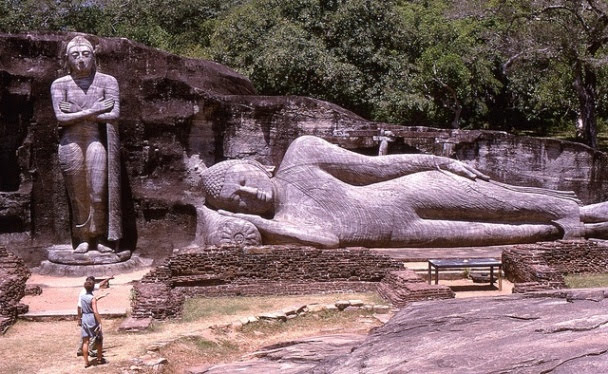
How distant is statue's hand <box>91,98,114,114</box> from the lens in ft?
44.9

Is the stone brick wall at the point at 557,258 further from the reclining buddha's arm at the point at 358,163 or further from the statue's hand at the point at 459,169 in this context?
the reclining buddha's arm at the point at 358,163

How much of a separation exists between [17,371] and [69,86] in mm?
6872

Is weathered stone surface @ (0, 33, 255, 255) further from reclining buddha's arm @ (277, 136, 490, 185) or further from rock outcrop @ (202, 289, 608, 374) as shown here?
rock outcrop @ (202, 289, 608, 374)

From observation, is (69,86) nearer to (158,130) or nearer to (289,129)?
(158,130)

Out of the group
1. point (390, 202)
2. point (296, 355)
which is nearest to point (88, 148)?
point (390, 202)

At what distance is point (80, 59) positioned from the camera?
1364cm

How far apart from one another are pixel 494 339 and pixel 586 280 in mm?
9249

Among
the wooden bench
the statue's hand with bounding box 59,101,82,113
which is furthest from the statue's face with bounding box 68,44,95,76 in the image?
the wooden bench

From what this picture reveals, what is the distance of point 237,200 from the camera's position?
13680mm

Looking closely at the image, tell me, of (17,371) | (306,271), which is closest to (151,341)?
(17,371)

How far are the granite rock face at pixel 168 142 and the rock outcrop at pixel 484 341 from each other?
9.91 m

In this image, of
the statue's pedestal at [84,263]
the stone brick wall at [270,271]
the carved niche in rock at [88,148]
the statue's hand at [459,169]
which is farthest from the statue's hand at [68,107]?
the statue's hand at [459,169]

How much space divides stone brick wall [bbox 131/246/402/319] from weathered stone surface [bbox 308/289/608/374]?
697cm

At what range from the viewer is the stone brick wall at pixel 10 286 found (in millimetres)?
10172
